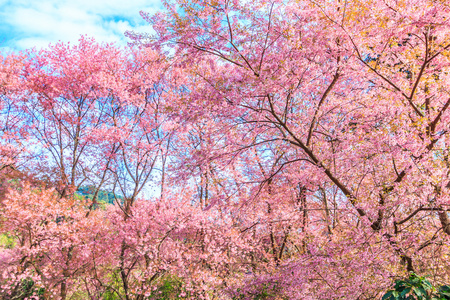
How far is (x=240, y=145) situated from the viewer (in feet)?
17.1

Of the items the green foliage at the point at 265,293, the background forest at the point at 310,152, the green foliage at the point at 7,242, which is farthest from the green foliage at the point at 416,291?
the green foliage at the point at 7,242

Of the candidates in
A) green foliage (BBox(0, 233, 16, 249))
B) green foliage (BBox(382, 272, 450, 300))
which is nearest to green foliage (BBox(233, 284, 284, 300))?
green foliage (BBox(382, 272, 450, 300))

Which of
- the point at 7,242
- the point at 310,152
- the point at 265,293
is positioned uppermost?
the point at 310,152

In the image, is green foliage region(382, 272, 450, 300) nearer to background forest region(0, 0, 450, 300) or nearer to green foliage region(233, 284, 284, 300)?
background forest region(0, 0, 450, 300)

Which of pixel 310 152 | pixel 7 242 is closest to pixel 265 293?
pixel 310 152

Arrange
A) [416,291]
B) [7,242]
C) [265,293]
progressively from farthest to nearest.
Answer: [7,242]
[265,293]
[416,291]

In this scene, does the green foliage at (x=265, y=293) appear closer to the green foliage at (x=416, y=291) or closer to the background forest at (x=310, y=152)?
the background forest at (x=310, y=152)

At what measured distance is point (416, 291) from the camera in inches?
125

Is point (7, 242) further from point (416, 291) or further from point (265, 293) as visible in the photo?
point (416, 291)

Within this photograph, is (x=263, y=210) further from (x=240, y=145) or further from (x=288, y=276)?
(x=240, y=145)

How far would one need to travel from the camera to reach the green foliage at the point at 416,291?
10.5 ft

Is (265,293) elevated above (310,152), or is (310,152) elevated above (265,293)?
(310,152)

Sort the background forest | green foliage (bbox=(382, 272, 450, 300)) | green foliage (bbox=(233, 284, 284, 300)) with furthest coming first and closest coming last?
green foliage (bbox=(233, 284, 284, 300)), the background forest, green foliage (bbox=(382, 272, 450, 300))

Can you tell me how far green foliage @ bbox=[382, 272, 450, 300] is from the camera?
10.5 feet
